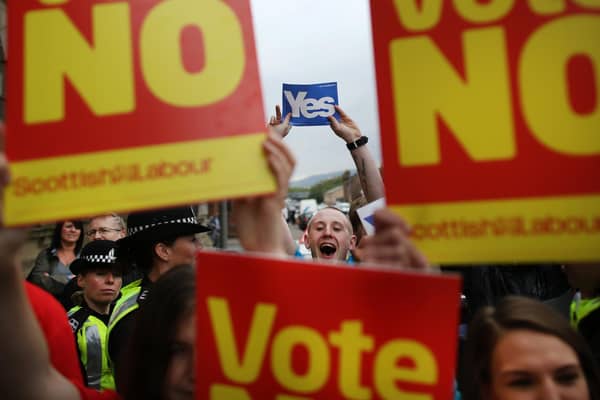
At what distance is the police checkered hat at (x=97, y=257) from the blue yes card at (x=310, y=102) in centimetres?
147

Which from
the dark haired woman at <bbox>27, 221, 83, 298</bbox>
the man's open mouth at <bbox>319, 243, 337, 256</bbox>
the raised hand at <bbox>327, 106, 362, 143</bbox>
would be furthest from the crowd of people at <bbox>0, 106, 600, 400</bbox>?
the dark haired woman at <bbox>27, 221, 83, 298</bbox>

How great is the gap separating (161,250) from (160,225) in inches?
5.4

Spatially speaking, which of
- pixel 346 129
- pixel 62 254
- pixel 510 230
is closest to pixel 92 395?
pixel 510 230

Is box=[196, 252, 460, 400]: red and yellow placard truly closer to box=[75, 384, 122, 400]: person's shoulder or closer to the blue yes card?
box=[75, 384, 122, 400]: person's shoulder

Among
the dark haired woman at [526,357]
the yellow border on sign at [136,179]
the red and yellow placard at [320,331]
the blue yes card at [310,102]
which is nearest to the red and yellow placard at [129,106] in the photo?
the yellow border on sign at [136,179]

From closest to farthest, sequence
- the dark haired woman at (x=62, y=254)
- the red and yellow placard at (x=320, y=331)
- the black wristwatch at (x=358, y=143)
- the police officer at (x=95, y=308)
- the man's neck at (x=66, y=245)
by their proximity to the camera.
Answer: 1. the red and yellow placard at (x=320, y=331)
2. the police officer at (x=95, y=308)
3. the black wristwatch at (x=358, y=143)
4. the dark haired woman at (x=62, y=254)
5. the man's neck at (x=66, y=245)

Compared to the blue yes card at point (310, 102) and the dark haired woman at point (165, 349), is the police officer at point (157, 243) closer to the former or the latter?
the blue yes card at point (310, 102)

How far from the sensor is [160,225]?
3.27m

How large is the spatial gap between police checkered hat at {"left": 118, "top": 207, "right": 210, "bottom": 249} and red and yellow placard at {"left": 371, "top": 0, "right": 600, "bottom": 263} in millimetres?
1977

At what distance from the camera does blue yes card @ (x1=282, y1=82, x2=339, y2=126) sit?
417cm

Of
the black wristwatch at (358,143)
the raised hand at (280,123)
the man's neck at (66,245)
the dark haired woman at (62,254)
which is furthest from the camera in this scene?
the man's neck at (66,245)

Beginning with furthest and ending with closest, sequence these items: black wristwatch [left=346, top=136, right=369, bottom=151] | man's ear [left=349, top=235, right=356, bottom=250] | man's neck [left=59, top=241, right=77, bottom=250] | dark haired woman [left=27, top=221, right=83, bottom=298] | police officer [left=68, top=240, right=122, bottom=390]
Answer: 1. man's neck [left=59, top=241, right=77, bottom=250]
2. dark haired woman [left=27, top=221, right=83, bottom=298]
3. man's ear [left=349, top=235, right=356, bottom=250]
4. black wristwatch [left=346, top=136, right=369, bottom=151]
5. police officer [left=68, top=240, right=122, bottom=390]

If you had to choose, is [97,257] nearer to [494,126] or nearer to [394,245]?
[394,245]

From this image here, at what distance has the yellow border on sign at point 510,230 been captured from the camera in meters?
1.38
